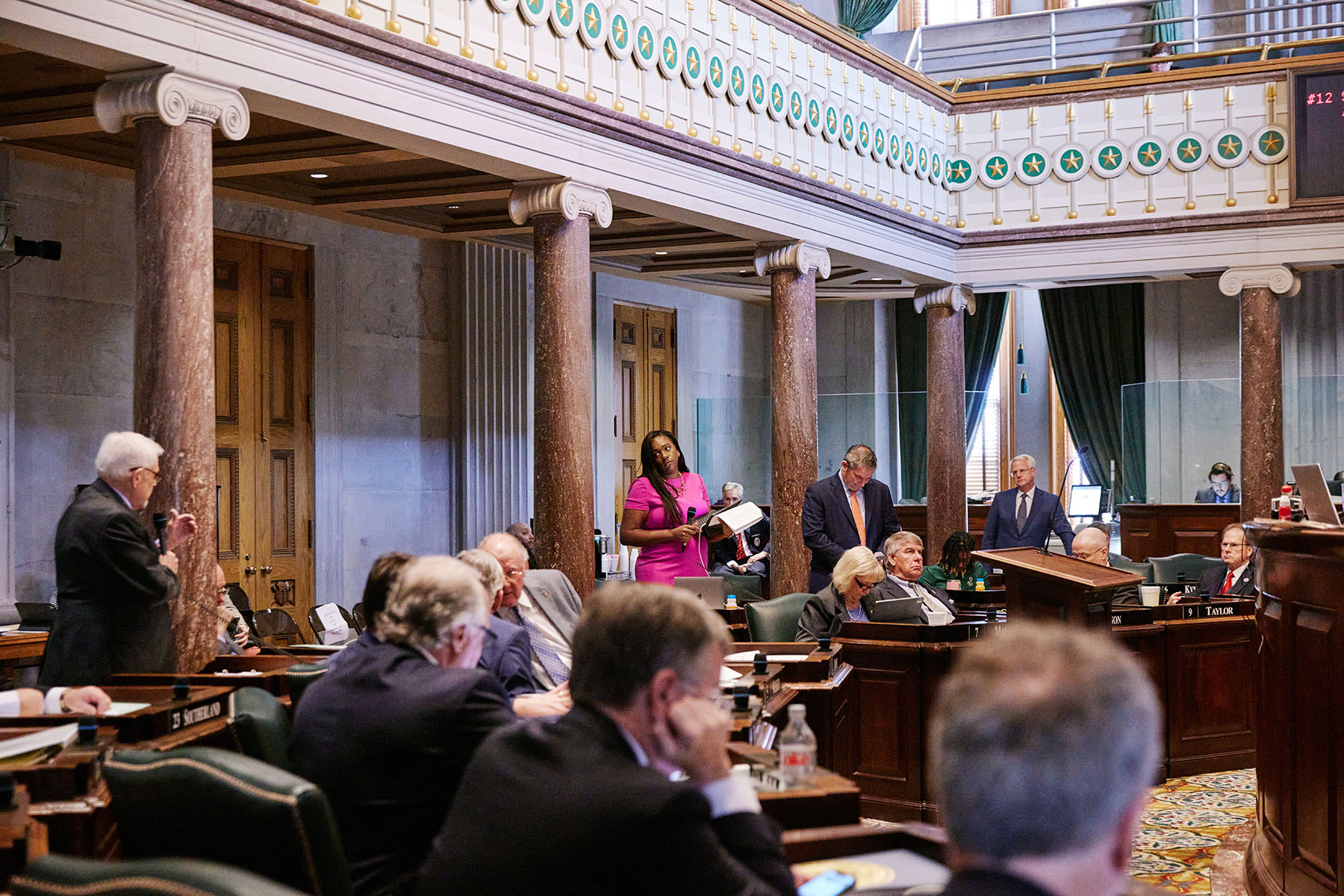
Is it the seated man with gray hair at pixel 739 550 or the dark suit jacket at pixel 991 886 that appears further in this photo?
the seated man with gray hair at pixel 739 550

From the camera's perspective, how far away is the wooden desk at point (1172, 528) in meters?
A: 12.3

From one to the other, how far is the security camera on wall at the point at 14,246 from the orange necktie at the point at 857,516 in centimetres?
487

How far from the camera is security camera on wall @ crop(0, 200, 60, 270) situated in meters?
7.59

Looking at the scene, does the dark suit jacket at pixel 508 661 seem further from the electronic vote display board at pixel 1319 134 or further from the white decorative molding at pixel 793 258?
the electronic vote display board at pixel 1319 134

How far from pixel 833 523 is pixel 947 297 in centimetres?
Result: 468

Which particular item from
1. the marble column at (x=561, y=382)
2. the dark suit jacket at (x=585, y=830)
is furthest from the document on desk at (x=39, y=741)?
the marble column at (x=561, y=382)

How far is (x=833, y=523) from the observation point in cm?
836

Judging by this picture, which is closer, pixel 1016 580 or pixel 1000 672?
pixel 1000 672

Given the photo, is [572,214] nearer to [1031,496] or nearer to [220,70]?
[220,70]

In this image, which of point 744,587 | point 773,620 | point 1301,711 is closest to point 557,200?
point 773,620

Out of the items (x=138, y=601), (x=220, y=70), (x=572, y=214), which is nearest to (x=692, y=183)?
(x=572, y=214)

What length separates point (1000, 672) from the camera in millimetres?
1372

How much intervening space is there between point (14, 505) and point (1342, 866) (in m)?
7.14

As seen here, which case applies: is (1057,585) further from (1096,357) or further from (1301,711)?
(1096,357)
